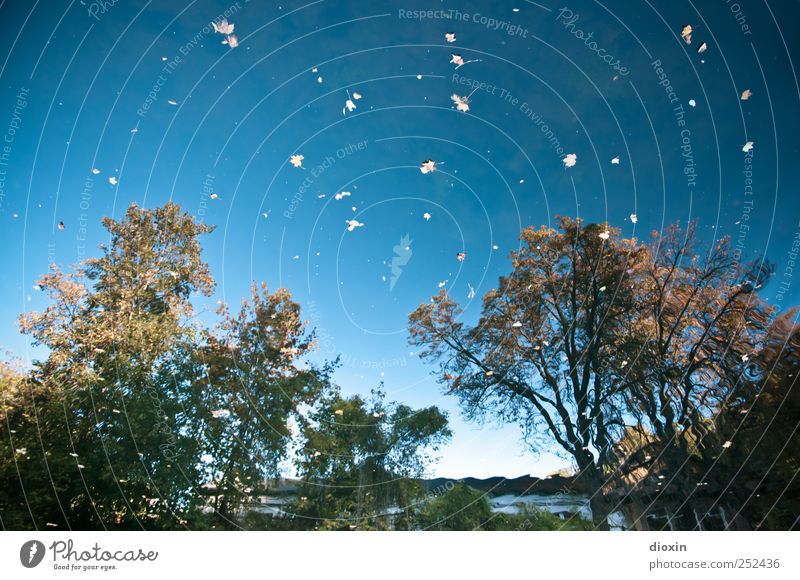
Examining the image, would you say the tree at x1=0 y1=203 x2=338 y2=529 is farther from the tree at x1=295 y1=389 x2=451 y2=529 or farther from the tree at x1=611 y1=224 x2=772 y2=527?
the tree at x1=611 y1=224 x2=772 y2=527

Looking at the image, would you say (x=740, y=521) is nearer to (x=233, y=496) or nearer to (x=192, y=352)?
(x=233, y=496)

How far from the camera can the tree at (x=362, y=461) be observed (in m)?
9.77

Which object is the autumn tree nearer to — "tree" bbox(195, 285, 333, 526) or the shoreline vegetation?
the shoreline vegetation

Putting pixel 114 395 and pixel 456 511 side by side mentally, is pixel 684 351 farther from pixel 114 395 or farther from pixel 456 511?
pixel 114 395

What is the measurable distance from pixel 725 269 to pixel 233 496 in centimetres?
1395

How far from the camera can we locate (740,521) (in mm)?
8500

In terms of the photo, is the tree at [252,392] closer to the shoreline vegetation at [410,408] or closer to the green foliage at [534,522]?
the shoreline vegetation at [410,408]

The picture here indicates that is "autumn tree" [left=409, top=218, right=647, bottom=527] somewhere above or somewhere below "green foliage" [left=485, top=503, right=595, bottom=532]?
above

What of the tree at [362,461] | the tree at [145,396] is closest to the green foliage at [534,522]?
the tree at [362,461]

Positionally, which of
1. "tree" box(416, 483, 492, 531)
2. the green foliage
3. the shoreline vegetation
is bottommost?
the green foliage

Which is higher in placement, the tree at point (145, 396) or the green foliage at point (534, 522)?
the tree at point (145, 396)

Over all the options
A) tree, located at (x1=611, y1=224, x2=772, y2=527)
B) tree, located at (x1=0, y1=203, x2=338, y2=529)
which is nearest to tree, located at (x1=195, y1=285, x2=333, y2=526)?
tree, located at (x1=0, y1=203, x2=338, y2=529)

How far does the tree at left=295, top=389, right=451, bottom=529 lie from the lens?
9773 millimetres

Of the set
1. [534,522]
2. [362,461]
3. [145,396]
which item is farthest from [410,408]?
[145,396]
